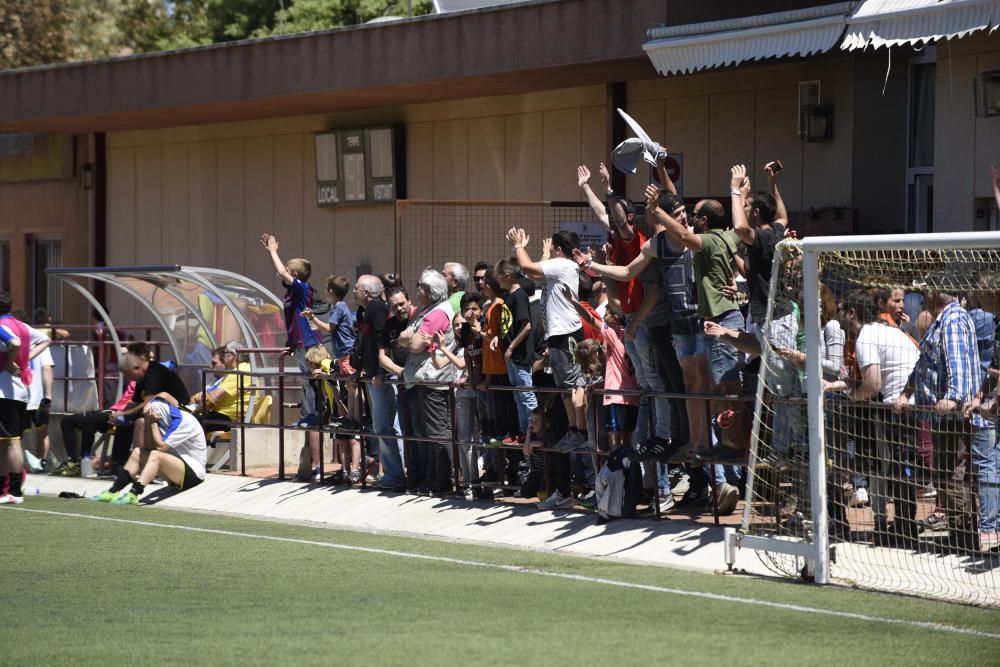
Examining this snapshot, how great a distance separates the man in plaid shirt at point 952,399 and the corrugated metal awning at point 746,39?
5240mm

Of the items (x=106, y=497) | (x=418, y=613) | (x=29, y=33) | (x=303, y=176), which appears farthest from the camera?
(x=29, y=33)

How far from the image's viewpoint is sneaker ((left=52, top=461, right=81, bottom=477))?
18703mm

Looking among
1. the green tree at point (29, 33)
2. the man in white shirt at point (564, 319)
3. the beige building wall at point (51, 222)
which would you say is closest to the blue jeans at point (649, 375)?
the man in white shirt at point (564, 319)

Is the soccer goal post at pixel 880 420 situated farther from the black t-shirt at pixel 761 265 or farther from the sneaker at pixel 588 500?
the sneaker at pixel 588 500

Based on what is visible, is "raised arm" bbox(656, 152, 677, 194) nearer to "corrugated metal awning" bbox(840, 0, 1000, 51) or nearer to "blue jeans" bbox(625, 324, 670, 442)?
"blue jeans" bbox(625, 324, 670, 442)

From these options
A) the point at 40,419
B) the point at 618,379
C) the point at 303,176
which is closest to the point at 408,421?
the point at 618,379

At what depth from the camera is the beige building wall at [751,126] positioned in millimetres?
16656

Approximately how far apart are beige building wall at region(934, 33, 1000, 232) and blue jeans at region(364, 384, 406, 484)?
18.7 feet

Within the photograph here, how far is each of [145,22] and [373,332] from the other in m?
31.1

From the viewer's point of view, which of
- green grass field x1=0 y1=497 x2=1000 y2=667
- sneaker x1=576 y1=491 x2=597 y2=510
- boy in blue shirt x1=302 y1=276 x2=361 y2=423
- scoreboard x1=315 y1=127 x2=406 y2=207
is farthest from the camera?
scoreboard x1=315 y1=127 x2=406 y2=207

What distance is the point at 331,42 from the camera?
69.1ft

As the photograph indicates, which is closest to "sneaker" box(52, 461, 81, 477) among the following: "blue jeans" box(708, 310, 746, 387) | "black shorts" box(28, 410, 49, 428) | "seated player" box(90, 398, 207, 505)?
"black shorts" box(28, 410, 49, 428)

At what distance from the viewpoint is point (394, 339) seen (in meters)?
15.1

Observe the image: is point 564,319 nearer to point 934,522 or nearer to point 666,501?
point 666,501
